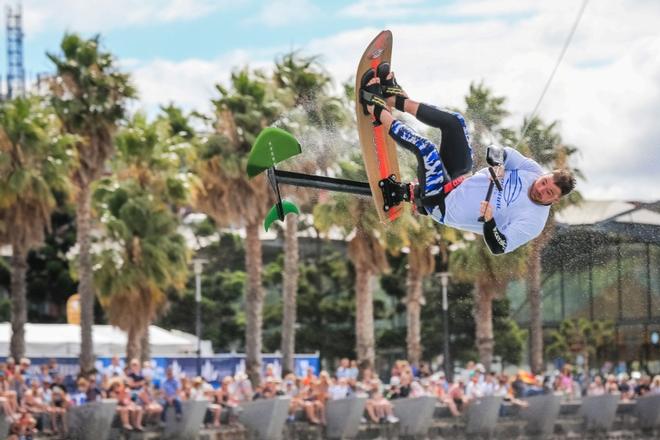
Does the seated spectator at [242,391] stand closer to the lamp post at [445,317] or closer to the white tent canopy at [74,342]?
the lamp post at [445,317]

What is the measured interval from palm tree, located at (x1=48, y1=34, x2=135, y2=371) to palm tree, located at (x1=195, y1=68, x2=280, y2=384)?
2882 mm

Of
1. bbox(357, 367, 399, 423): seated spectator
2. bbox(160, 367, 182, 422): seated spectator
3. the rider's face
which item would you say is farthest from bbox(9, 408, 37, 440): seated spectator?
the rider's face

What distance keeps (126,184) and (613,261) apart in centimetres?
2706

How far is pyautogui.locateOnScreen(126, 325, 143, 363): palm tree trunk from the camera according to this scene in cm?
3588

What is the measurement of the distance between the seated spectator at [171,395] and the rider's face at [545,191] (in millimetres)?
15927

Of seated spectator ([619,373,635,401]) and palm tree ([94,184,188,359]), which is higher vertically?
palm tree ([94,184,188,359])

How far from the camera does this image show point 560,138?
13.7m

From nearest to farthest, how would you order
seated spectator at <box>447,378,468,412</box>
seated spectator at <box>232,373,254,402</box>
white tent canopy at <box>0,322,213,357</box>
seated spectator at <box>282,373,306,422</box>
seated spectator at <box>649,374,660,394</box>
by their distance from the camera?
seated spectator at <box>282,373,306,422</box>
seated spectator at <box>232,373,254,402</box>
seated spectator at <box>447,378,468,412</box>
seated spectator at <box>649,374,660,394</box>
white tent canopy at <box>0,322,213,357</box>

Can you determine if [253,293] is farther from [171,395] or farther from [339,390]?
[171,395]

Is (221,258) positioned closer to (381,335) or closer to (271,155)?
(381,335)

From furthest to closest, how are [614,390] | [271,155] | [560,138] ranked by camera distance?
[614,390] → [560,138] → [271,155]

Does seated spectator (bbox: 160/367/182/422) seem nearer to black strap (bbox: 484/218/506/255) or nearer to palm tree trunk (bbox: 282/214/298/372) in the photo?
palm tree trunk (bbox: 282/214/298/372)

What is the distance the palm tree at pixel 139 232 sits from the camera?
36688 mm

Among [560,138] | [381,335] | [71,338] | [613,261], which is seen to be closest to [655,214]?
[613,261]
